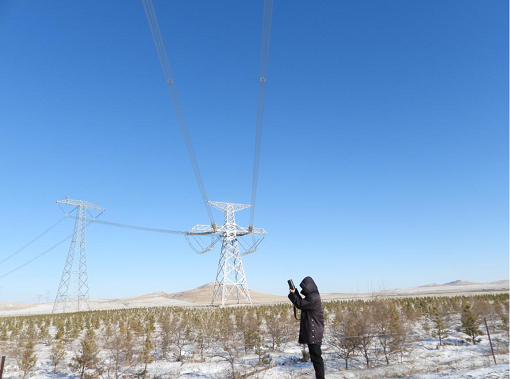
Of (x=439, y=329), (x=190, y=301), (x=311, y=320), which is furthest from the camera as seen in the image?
(x=190, y=301)

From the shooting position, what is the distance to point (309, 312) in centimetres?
515

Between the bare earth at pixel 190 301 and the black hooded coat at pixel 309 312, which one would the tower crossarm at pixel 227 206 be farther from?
the black hooded coat at pixel 309 312

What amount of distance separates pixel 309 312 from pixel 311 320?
12 cm

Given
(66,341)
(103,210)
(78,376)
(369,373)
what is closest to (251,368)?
(369,373)

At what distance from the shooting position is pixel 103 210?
156 ft

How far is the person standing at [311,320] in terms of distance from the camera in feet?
16.5

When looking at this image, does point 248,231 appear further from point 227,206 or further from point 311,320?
point 311,320

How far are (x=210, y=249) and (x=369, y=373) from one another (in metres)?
36.3

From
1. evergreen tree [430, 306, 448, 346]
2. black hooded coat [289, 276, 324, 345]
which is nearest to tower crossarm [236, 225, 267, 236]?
evergreen tree [430, 306, 448, 346]

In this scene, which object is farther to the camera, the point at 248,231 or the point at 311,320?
the point at 248,231

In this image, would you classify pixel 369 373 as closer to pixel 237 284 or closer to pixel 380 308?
pixel 380 308

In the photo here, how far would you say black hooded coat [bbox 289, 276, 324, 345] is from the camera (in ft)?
16.5

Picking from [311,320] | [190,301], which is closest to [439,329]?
[311,320]

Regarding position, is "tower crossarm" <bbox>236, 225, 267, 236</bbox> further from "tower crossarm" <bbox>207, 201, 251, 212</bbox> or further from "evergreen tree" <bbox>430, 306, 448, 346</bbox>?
"evergreen tree" <bbox>430, 306, 448, 346</bbox>
